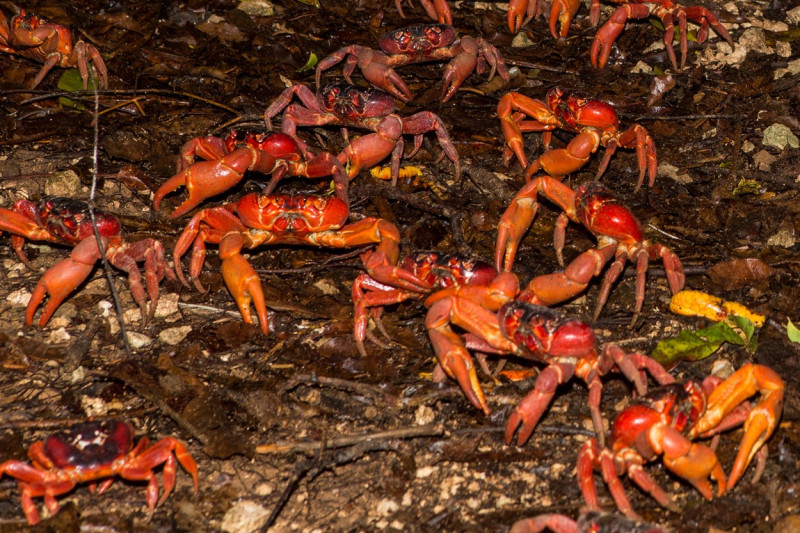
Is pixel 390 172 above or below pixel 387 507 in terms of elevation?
above

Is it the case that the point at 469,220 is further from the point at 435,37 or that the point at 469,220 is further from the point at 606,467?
the point at 606,467

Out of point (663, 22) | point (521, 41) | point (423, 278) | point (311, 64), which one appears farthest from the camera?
point (521, 41)

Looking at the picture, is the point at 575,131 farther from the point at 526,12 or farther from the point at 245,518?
the point at 245,518

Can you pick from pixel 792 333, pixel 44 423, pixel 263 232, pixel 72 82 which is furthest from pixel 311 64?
pixel 792 333

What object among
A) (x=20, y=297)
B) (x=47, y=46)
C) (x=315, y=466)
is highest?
(x=47, y=46)

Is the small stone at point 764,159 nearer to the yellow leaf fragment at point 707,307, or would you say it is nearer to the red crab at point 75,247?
the yellow leaf fragment at point 707,307

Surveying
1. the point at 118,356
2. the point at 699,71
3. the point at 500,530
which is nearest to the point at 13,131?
the point at 118,356

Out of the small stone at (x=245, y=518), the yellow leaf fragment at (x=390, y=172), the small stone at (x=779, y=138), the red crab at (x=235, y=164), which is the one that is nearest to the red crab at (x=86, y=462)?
the small stone at (x=245, y=518)
